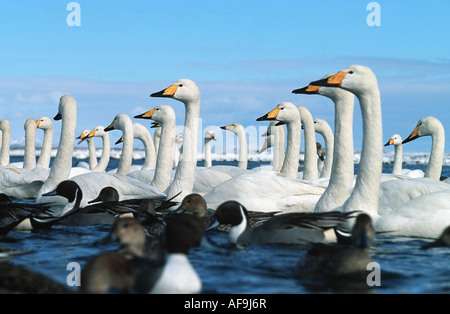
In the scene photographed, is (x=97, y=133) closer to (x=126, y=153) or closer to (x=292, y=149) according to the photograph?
(x=126, y=153)

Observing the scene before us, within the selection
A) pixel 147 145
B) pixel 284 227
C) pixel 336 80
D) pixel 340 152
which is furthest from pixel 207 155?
pixel 284 227

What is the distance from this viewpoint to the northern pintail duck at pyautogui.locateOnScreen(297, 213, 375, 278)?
6.32m

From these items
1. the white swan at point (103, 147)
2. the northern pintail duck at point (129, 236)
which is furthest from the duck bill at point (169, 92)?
the white swan at point (103, 147)

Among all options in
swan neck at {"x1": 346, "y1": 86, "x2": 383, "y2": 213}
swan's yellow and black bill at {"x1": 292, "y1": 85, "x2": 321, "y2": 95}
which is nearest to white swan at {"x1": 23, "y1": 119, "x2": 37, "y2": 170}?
swan's yellow and black bill at {"x1": 292, "y1": 85, "x2": 321, "y2": 95}

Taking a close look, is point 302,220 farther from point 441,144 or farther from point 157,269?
point 441,144

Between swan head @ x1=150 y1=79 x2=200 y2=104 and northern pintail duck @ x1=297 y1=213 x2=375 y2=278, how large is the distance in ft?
22.1

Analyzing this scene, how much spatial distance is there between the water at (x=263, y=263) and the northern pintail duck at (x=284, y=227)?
0.12 m

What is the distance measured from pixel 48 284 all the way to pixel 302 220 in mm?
3635

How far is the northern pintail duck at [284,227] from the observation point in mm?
7879

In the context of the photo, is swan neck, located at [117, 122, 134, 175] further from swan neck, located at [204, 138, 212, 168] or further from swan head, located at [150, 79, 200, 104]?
swan neck, located at [204, 138, 212, 168]

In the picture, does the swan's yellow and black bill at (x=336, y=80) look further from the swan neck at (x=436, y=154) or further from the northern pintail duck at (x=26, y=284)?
the swan neck at (x=436, y=154)

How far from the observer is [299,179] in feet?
40.8
